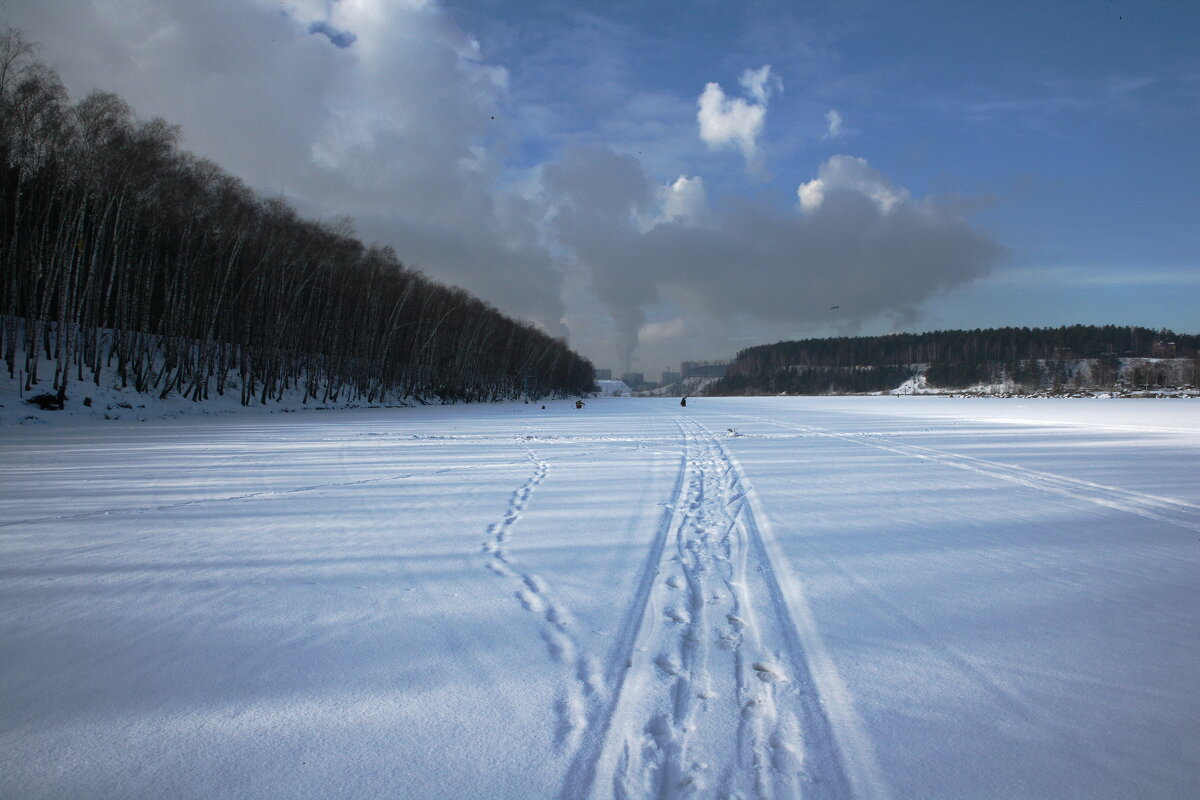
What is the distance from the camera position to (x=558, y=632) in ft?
9.55

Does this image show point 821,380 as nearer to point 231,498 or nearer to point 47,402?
point 47,402

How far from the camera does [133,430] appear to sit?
15.3 m

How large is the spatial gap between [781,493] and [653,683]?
16.4 ft

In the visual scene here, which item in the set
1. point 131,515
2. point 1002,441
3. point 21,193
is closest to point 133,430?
point 21,193

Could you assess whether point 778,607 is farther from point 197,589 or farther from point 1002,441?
point 1002,441

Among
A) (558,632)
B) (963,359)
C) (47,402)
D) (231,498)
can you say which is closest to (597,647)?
(558,632)

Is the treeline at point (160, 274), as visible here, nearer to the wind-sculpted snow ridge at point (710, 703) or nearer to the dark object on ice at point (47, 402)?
the dark object on ice at point (47, 402)

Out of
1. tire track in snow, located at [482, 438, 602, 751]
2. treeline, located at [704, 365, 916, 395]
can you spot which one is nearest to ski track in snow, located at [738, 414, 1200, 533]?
tire track in snow, located at [482, 438, 602, 751]

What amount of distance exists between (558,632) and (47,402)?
2169 cm

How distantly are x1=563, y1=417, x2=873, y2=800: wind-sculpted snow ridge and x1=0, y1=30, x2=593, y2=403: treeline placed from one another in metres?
22.0

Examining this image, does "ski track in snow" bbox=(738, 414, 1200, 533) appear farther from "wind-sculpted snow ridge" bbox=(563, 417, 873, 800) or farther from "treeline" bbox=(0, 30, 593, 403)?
"treeline" bbox=(0, 30, 593, 403)

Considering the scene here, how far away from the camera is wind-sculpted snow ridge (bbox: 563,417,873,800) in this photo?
5.98ft

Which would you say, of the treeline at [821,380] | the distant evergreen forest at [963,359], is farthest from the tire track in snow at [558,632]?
the treeline at [821,380]

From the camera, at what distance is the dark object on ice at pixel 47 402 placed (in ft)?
55.3
